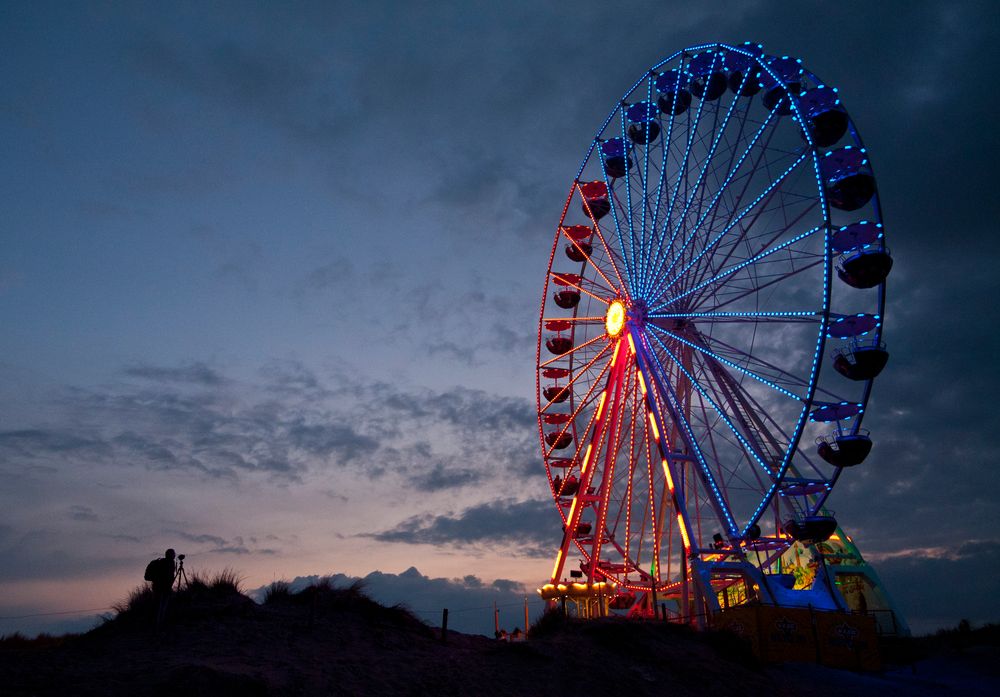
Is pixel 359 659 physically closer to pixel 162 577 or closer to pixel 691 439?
pixel 162 577

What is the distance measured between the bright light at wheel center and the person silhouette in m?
18.1

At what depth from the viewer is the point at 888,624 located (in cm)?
2830

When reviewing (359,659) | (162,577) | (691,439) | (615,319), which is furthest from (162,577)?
(615,319)

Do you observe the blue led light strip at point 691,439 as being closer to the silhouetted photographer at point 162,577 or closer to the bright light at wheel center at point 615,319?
the bright light at wheel center at point 615,319

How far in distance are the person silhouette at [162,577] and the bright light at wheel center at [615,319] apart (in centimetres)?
1807

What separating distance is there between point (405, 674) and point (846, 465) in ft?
50.9

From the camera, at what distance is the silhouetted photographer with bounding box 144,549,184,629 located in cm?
1380

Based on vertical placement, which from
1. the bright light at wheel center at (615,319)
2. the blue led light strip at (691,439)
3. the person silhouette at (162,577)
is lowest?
the person silhouette at (162,577)

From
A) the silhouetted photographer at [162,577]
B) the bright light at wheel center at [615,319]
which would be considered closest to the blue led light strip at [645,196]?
the bright light at wheel center at [615,319]

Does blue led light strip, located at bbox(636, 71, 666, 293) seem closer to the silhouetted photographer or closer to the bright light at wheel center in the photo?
the bright light at wheel center

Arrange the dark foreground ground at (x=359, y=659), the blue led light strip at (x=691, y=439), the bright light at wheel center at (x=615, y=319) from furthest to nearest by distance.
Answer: the bright light at wheel center at (x=615, y=319) → the blue led light strip at (x=691, y=439) → the dark foreground ground at (x=359, y=659)

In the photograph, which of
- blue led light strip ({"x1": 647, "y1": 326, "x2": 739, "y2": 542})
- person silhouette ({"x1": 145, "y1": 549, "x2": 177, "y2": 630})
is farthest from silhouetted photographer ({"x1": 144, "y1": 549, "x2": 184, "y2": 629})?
blue led light strip ({"x1": 647, "y1": 326, "x2": 739, "y2": 542})

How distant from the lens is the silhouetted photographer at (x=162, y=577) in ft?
45.3

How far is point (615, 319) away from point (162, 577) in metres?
19.2
